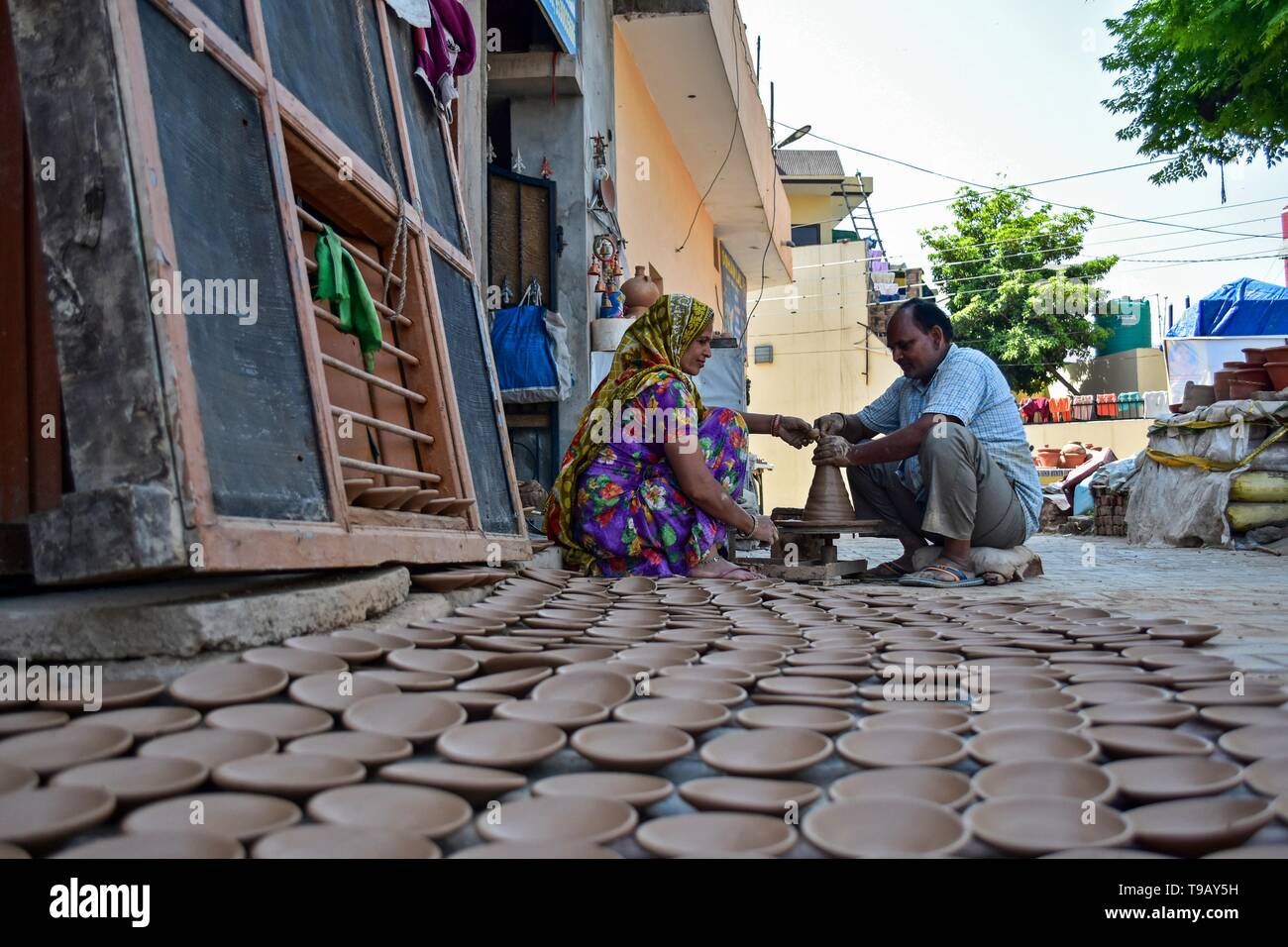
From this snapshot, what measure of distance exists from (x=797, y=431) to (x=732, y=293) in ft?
27.5

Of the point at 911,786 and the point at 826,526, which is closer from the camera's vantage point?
the point at 911,786

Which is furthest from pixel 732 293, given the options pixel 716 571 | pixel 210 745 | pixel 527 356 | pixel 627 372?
pixel 210 745

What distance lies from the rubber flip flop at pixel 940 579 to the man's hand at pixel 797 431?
0.73 metres

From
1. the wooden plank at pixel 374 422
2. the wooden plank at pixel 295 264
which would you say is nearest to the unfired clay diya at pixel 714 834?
the wooden plank at pixel 295 264

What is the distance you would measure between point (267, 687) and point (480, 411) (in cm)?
185

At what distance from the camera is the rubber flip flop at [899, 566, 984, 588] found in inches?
145

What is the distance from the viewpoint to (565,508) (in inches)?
133

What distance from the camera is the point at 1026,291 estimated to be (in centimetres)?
2031

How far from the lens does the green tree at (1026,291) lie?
20406 mm

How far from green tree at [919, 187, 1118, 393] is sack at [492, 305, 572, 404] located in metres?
17.6

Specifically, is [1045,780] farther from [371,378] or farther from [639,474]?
[639,474]

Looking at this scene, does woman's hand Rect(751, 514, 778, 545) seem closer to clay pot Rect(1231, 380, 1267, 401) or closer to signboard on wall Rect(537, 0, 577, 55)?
signboard on wall Rect(537, 0, 577, 55)

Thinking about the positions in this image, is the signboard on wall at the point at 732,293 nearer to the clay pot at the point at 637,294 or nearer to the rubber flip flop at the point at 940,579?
the clay pot at the point at 637,294
